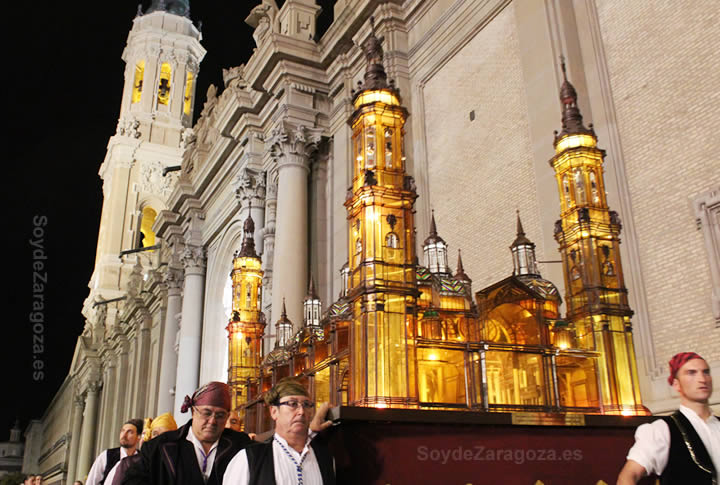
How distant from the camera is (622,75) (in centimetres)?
930

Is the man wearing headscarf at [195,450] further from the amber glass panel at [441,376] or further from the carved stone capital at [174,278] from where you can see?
the carved stone capital at [174,278]

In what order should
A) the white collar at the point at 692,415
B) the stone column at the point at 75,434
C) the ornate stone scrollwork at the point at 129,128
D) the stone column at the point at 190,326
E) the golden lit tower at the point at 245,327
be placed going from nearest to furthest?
the white collar at the point at 692,415
the golden lit tower at the point at 245,327
the stone column at the point at 190,326
the stone column at the point at 75,434
the ornate stone scrollwork at the point at 129,128

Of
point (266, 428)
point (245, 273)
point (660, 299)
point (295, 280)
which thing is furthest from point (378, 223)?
point (295, 280)

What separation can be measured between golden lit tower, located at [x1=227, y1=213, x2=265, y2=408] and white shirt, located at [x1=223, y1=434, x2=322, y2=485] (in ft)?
20.6

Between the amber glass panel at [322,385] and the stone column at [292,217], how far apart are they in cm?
774

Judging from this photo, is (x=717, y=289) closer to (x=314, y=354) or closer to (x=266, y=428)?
(x=314, y=354)

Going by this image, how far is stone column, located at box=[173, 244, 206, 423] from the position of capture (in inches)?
854

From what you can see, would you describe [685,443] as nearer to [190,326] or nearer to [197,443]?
[197,443]

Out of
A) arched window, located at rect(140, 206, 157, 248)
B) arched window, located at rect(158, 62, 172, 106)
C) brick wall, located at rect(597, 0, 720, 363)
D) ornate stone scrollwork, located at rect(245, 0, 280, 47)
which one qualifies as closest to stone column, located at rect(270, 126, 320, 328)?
ornate stone scrollwork, located at rect(245, 0, 280, 47)

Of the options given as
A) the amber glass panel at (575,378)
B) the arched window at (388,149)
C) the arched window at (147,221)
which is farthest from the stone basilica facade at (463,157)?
the arched window at (147,221)

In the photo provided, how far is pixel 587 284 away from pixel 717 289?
250 centimetres

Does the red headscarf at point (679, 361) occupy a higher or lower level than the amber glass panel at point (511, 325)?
lower

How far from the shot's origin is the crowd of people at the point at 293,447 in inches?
116

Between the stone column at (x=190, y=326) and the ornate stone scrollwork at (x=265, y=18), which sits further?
the stone column at (x=190, y=326)
